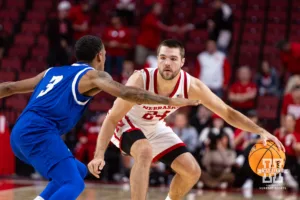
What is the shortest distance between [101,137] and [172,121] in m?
5.66

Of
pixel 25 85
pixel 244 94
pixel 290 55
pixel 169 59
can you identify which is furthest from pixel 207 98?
pixel 290 55

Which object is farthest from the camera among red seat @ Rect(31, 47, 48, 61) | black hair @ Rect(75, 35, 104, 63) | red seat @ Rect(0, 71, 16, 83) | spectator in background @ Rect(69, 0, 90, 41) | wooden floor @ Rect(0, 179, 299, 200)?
red seat @ Rect(31, 47, 48, 61)

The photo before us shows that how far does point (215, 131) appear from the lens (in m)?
11.2

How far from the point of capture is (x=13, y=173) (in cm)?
1189

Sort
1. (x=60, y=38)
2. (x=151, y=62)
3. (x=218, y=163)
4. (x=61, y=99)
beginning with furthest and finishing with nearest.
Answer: (x=60, y=38) → (x=151, y=62) → (x=218, y=163) → (x=61, y=99)

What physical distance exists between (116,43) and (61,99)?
838 centimetres

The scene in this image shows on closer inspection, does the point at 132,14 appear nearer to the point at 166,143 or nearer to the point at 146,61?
the point at 146,61

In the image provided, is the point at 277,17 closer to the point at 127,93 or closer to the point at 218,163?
the point at 218,163

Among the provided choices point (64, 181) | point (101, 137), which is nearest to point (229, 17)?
point (101, 137)

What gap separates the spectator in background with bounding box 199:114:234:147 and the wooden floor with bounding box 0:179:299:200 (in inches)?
42.7

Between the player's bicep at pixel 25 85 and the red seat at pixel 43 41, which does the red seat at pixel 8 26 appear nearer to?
the red seat at pixel 43 41

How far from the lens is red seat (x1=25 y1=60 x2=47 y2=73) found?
14492mm

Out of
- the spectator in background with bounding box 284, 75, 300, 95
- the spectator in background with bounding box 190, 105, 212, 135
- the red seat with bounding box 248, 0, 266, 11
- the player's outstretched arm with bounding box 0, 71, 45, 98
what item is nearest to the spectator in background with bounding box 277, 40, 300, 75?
the spectator in background with bounding box 284, 75, 300, 95

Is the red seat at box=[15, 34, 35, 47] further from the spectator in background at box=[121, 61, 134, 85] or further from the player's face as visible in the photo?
the player's face
